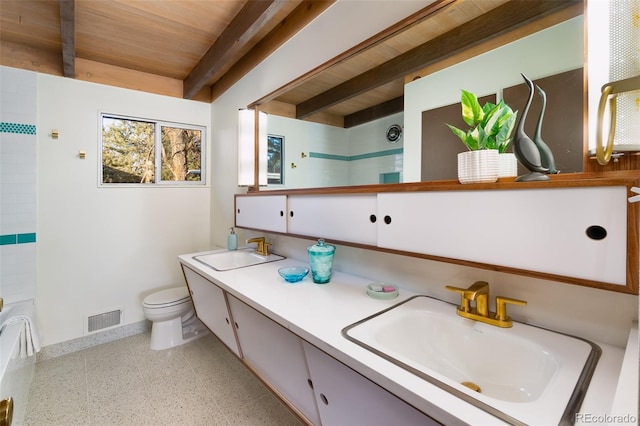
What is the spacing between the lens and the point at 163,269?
2.73 metres

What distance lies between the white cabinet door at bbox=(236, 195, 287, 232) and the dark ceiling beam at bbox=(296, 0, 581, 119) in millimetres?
773

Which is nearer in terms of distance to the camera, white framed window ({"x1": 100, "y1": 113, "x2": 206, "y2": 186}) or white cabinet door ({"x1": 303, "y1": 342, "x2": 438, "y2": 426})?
white cabinet door ({"x1": 303, "y1": 342, "x2": 438, "y2": 426})

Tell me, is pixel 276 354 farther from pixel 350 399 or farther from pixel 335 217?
pixel 335 217

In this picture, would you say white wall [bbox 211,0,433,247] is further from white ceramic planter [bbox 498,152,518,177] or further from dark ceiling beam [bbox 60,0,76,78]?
dark ceiling beam [bbox 60,0,76,78]

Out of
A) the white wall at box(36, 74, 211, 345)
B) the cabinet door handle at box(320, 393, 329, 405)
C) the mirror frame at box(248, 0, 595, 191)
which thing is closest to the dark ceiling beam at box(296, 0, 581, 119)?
the mirror frame at box(248, 0, 595, 191)

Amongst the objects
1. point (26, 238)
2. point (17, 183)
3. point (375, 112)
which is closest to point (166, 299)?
point (26, 238)

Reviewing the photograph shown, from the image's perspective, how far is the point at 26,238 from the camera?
2.09m

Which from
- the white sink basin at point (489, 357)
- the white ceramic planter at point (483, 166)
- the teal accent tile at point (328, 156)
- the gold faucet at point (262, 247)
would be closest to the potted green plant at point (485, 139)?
the white ceramic planter at point (483, 166)

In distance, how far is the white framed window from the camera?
8.15 ft

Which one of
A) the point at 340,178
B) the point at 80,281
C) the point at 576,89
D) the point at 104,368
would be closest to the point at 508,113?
the point at 576,89

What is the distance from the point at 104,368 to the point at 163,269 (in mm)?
915

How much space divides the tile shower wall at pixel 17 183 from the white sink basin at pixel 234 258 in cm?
136

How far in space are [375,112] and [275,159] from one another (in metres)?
0.97

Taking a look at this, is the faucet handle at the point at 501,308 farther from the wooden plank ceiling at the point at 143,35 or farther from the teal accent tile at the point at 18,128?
the teal accent tile at the point at 18,128
